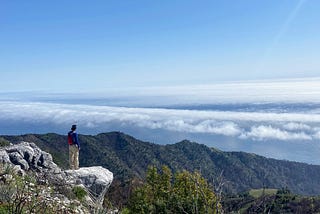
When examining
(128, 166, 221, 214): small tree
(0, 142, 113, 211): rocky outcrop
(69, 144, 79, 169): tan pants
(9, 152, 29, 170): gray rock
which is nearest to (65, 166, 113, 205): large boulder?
(0, 142, 113, 211): rocky outcrop

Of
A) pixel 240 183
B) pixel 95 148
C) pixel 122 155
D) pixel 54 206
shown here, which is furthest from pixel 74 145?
pixel 240 183

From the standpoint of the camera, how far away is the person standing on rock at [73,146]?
20203mm

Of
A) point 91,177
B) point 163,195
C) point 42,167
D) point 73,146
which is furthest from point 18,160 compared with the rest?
point 163,195

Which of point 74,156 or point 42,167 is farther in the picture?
point 42,167

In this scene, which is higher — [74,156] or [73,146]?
[73,146]

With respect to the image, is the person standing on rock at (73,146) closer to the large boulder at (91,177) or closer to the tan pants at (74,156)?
the tan pants at (74,156)

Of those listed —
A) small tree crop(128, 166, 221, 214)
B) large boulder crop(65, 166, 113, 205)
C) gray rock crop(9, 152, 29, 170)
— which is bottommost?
Result: small tree crop(128, 166, 221, 214)

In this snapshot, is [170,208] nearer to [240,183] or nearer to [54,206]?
[54,206]

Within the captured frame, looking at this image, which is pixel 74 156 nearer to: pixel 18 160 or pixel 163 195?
pixel 18 160

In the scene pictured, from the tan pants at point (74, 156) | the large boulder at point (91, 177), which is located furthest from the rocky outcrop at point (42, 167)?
the tan pants at point (74, 156)

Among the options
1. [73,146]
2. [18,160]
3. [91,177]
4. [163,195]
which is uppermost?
[73,146]

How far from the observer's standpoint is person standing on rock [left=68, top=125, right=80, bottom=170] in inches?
795

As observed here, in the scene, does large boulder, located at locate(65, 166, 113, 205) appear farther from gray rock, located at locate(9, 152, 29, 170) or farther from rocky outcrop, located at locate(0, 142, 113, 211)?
gray rock, located at locate(9, 152, 29, 170)

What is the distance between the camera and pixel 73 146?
20.6 m
